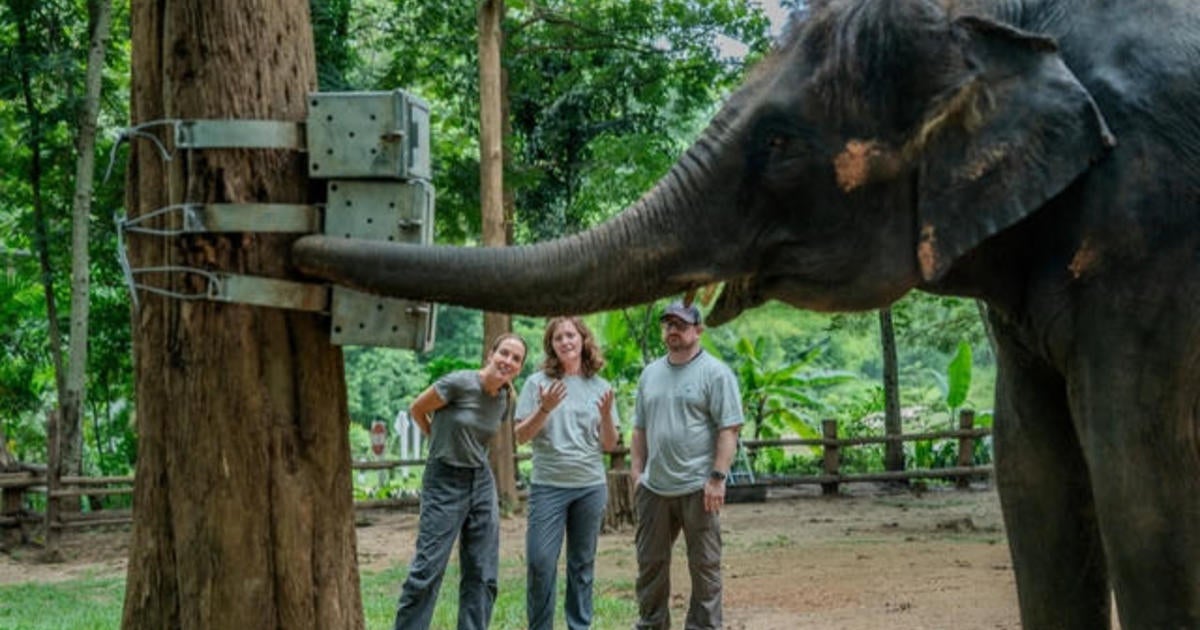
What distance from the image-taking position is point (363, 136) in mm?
2977

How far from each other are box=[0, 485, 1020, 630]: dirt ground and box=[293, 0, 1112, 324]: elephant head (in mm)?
6544

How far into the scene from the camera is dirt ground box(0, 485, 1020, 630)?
9.60 metres

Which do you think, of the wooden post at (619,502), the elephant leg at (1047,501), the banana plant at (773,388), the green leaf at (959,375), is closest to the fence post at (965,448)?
the green leaf at (959,375)

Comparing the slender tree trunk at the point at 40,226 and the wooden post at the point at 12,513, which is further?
A: the slender tree trunk at the point at 40,226

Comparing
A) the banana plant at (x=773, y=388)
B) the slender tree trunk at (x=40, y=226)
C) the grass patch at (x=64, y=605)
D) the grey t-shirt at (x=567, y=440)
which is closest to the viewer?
the grey t-shirt at (x=567, y=440)

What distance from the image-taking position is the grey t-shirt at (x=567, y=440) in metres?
8.03

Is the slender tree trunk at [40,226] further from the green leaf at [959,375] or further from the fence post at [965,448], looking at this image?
the green leaf at [959,375]

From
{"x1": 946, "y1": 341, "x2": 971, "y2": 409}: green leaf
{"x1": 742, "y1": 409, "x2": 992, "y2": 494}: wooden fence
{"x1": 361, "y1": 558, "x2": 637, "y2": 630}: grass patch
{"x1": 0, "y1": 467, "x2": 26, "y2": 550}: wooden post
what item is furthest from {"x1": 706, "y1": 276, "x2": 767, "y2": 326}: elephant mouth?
{"x1": 946, "y1": 341, "x2": 971, "y2": 409}: green leaf

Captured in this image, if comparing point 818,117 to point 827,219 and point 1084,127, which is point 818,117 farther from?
point 1084,127

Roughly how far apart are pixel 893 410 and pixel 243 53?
16994 millimetres

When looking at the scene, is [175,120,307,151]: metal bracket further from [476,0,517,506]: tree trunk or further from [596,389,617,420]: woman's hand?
[476,0,517,506]: tree trunk

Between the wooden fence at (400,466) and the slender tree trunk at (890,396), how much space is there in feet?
0.94

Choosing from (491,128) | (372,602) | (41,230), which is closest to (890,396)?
(491,128)

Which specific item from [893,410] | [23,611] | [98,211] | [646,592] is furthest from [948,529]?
[98,211]
